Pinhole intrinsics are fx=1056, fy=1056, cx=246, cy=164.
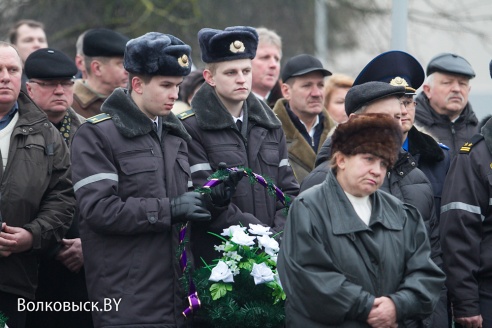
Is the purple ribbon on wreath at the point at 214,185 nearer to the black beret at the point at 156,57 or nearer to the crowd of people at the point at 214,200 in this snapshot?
the crowd of people at the point at 214,200

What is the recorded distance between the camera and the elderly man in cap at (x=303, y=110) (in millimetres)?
8367

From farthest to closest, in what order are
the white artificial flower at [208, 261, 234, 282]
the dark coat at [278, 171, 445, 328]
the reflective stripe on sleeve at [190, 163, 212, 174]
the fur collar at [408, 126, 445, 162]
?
the fur collar at [408, 126, 445, 162], the reflective stripe on sleeve at [190, 163, 212, 174], the white artificial flower at [208, 261, 234, 282], the dark coat at [278, 171, 445, 328]

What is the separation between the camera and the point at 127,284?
20.1ft

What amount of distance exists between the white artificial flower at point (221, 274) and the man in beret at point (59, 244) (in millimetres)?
1487

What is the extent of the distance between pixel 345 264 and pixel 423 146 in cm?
185

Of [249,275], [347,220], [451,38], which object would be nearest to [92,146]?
[249,275]

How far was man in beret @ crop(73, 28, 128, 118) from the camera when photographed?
869 cm

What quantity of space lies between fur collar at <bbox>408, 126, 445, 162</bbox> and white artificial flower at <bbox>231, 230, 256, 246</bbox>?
1447 millimetres

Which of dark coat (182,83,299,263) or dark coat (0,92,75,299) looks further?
dark coat (0,92,75,299)

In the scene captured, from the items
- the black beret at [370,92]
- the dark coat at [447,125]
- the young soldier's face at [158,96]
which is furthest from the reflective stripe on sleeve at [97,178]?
the dark coat at [447,125]

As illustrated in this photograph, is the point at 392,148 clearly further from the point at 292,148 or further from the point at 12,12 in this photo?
the point at 12,12

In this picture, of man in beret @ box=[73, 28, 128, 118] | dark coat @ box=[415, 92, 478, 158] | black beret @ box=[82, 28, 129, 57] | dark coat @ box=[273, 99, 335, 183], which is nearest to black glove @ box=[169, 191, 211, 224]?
dark coat @ box=[273, 99, 335, 183]

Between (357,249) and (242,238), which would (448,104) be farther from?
(357,249)

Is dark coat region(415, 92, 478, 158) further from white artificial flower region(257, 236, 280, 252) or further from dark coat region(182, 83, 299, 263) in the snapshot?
white artificial flower region(257, 236, 280, 252)
